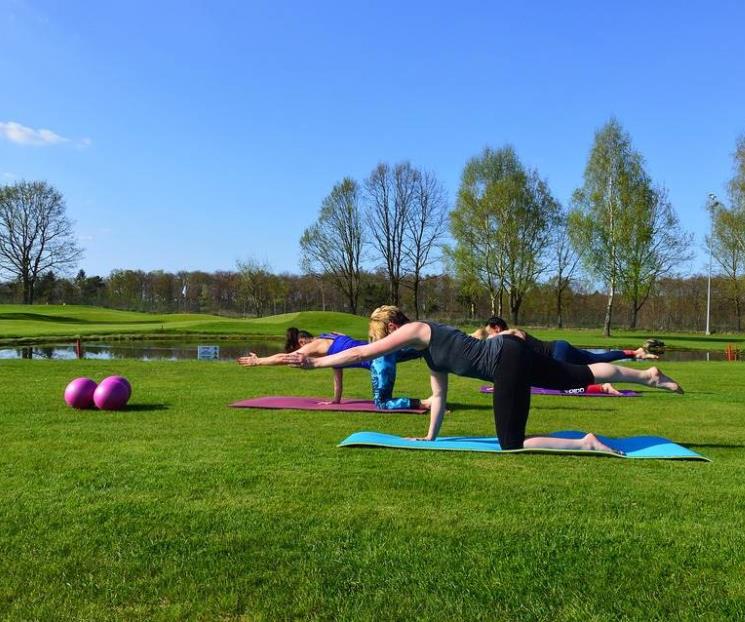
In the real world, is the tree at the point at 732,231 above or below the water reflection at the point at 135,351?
above

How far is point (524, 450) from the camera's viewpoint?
614 centimetres


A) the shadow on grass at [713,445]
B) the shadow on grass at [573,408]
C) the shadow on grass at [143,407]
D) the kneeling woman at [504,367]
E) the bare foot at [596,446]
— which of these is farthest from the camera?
the shadow on grass at [573,408]

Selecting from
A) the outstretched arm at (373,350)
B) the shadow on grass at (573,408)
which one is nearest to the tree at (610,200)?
the shadow on grass at (573,408)

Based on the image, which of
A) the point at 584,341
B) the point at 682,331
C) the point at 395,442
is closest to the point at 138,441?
the point at 395,442

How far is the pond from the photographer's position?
2261 cm

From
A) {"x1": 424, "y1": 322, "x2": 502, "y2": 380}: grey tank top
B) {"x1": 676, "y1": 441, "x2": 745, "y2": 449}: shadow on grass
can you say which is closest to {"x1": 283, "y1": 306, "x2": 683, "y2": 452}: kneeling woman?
{"x1": 424, "y1": 322, "x2": 502, "y2": 380}: grey tank top

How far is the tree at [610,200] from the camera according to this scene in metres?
40.5

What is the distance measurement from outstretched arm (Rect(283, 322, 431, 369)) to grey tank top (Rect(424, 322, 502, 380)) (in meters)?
0.12

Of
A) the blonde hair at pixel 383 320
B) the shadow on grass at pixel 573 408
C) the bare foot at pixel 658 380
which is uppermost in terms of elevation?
the blonde hair at pixel 383 320

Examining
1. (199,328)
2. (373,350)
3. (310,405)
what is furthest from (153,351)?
(373,350)

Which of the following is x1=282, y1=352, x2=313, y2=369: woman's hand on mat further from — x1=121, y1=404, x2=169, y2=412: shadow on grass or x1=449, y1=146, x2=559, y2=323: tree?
x1=449, y1=146, x2=559, y2=323: tree

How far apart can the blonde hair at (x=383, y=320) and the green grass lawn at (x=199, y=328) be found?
27.0m

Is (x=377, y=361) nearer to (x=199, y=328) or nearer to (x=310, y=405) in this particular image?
(x=310, y=405)

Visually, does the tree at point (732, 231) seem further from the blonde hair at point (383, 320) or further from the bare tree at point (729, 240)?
the blonde hair at point (383, 320)
